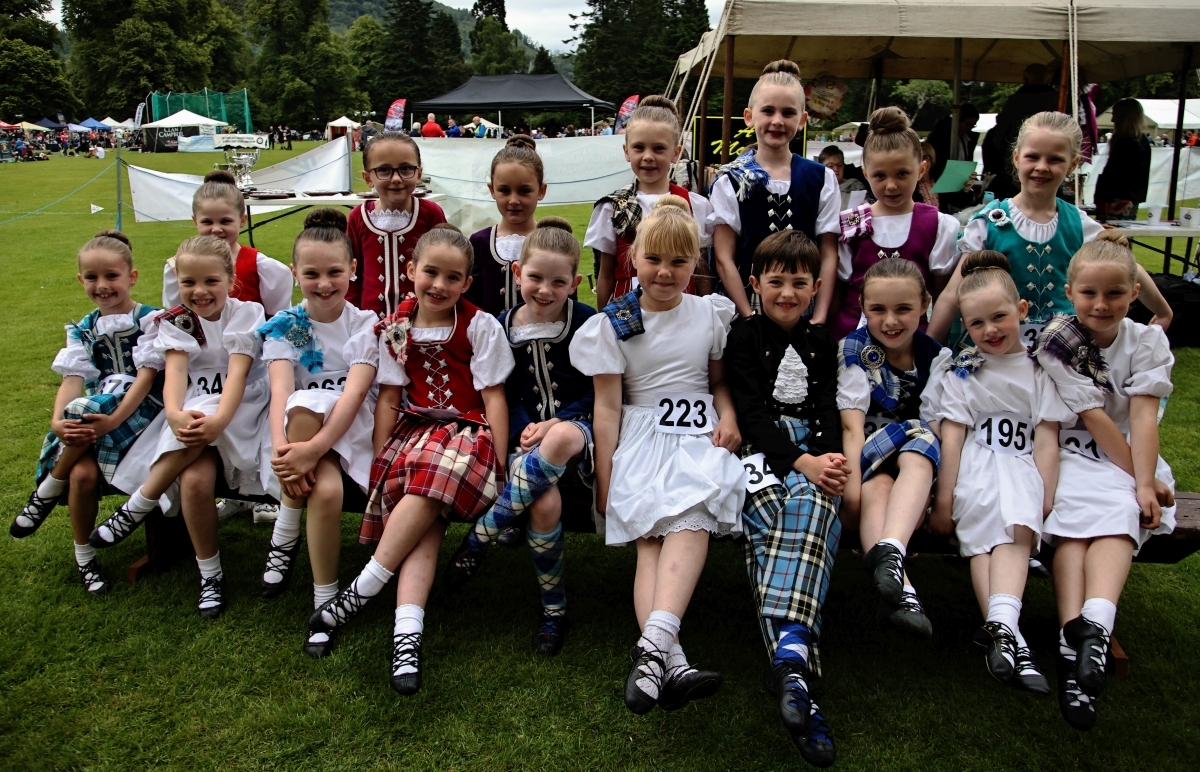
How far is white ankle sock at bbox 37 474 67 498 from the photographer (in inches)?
125

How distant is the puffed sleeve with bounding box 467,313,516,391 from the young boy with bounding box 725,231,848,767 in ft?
2.69

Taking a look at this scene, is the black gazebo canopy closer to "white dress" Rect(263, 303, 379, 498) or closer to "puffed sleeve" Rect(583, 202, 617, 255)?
"puffed sleeve" Rect(583, 202, 617, 255)

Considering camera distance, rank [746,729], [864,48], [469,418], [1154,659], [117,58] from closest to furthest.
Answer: [746,729] → [1154,659] → [469,418] → [864,48] → [117,58]

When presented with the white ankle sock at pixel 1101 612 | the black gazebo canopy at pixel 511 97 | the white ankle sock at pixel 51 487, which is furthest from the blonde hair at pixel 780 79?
the black gazebo canopy at pixel 511 97

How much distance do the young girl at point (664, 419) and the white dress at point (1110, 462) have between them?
1.05 metres

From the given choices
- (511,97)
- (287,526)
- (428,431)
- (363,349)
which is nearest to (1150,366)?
(428,431)

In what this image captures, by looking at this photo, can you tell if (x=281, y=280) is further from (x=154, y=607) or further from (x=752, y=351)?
(x=752, y=351)

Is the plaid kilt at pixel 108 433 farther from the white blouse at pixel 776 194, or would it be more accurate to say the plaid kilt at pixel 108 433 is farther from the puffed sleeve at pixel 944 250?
the puffed sleeve at pixel 944 250

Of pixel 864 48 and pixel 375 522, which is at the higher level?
pixel 864 48

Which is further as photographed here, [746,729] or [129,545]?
[129,545]

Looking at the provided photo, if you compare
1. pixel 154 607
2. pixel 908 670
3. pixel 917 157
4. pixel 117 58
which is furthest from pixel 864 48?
pixel 117 58

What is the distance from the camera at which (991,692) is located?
263 cm

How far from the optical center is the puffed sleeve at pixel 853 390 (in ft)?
9.29

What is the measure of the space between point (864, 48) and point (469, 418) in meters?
8.21
